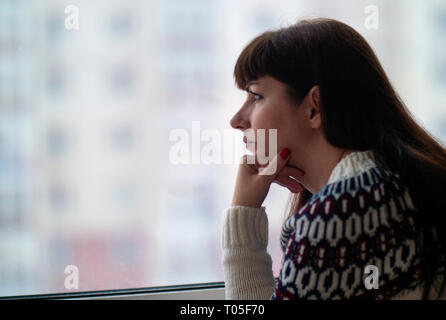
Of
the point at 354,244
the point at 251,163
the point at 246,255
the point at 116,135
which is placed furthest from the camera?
the point at 116,135

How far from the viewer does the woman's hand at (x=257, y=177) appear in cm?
77

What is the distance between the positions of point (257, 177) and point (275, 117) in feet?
0.42

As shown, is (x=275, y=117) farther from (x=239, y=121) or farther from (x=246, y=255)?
(x=246, y=255)

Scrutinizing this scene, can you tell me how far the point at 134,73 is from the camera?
3.25 ft

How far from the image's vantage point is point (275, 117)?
738 mm

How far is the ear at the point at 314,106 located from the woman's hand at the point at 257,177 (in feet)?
0.26

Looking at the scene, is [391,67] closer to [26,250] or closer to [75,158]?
[75,158]

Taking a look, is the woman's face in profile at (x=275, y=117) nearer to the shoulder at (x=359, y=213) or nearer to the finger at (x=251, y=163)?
the finger at (x=251, y=163)

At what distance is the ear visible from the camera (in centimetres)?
71

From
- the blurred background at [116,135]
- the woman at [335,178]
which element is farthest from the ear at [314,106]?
the blurred background at [116,135]

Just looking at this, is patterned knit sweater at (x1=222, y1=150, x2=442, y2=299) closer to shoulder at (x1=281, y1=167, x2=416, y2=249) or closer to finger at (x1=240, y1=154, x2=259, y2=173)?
shoulder at (x1=281, y1=167, x2=416, y2=249)

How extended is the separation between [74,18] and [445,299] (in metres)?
0.94

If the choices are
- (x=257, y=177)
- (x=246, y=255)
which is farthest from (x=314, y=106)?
(x=246, y=255)
